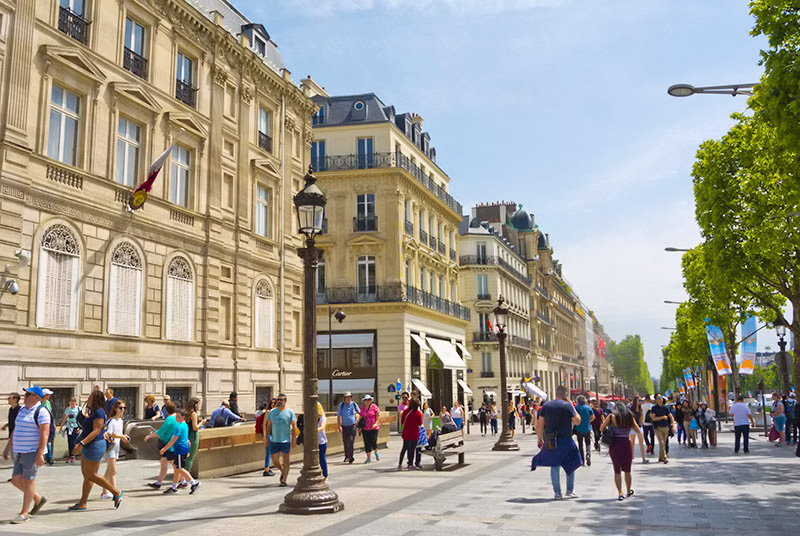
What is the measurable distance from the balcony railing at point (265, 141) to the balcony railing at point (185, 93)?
4.41m

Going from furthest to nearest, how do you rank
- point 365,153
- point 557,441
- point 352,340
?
point 365,153 < point 352,340 < point 557,441

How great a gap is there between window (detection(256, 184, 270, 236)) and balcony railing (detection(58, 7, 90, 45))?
9.66 m

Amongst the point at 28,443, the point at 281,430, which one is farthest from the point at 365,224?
the point at 28,443

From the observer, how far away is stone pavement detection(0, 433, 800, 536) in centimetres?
859

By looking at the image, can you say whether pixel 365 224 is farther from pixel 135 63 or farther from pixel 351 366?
pixel 135 63

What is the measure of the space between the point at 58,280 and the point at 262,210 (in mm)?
11195

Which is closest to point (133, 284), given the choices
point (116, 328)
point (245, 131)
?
point (116, 328)

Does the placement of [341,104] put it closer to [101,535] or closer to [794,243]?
[794,243]

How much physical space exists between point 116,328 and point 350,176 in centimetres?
2308

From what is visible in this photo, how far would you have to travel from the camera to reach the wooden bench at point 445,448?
610 inches

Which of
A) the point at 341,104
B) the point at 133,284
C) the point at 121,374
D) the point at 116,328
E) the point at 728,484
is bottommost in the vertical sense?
the point at 728,484

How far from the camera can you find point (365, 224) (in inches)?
1607

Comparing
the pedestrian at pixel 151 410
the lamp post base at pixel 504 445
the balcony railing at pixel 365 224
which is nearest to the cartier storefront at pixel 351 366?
the balcony railing at pixel 365 224

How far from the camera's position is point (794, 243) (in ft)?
67.5
